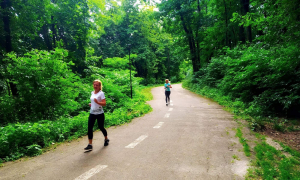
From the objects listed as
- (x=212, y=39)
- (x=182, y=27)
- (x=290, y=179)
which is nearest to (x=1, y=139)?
(x=290, y=179)

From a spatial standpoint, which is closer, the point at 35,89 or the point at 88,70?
the point at 35,89

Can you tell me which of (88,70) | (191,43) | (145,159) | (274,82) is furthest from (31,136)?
(191,43)

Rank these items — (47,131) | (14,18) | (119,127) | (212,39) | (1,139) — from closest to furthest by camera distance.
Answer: (1,139) < (47,131) < (119,127) < (14,18) < (212,39)

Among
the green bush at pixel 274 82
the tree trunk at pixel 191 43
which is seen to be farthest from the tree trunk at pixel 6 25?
the tree trunk at pixel 191 43

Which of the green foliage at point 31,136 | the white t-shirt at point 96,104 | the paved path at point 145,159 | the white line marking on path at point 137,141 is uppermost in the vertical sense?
the white t-shirt at point 96,104

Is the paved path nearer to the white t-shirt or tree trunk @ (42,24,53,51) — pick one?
the white t-shirt

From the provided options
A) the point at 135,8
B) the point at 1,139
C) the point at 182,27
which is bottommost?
the point at 1,139

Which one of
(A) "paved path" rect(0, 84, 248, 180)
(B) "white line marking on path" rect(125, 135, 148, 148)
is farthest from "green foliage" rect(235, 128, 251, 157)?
(B) "white line marking on path" rect(125, 135, 148, 148)

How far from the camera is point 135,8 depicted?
36.4 metres

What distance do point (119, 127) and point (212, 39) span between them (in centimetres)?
1832

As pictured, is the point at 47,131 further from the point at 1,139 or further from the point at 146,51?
the point at 146,51

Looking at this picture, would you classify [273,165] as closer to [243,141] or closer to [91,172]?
[243,141]

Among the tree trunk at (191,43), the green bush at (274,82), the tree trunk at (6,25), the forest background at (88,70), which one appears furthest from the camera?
the tree trunk at (191,43)

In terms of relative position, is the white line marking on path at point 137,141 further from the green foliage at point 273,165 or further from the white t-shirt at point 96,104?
the green foliage at point 273,165
